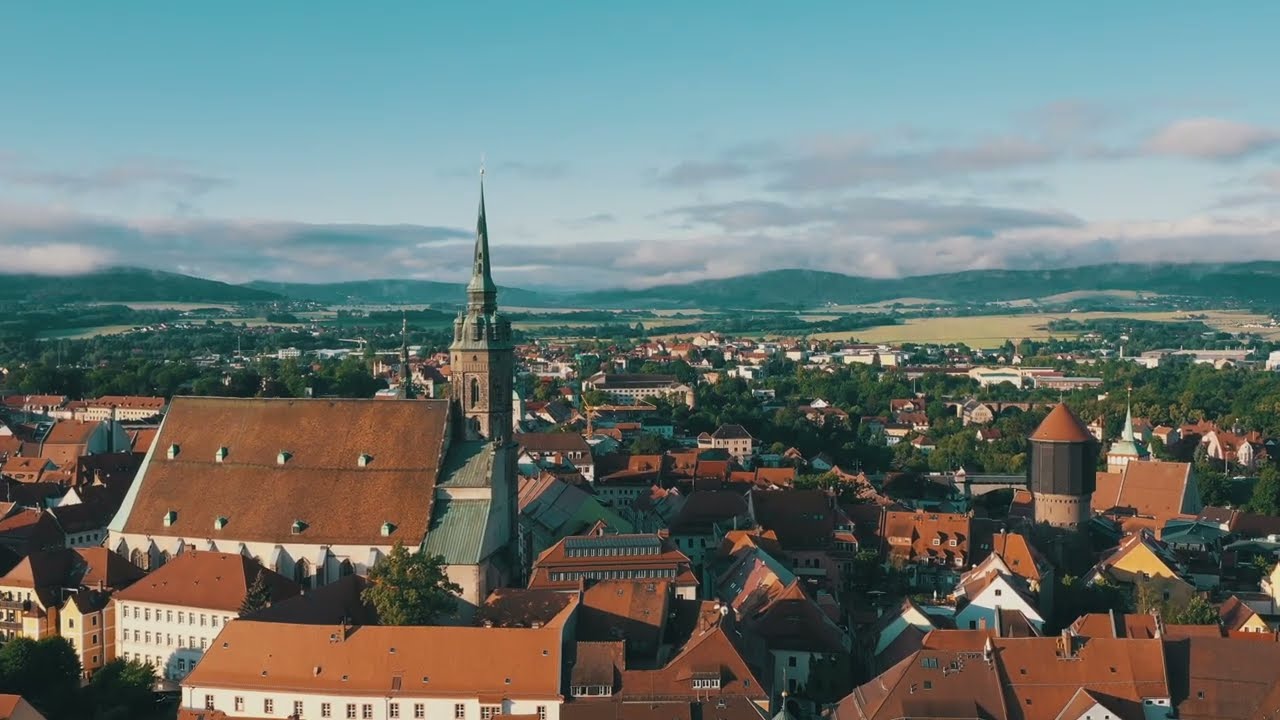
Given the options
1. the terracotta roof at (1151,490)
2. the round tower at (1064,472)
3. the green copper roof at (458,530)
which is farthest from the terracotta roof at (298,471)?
the terracotta roof at (1151,490)

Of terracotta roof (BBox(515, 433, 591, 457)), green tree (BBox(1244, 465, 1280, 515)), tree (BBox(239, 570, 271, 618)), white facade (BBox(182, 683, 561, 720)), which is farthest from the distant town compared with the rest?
terracotta roof (BBox(515, 433, 591, 457))

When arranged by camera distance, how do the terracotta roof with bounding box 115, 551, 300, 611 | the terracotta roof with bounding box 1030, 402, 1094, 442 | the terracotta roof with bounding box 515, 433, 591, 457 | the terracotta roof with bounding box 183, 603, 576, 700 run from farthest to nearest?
the terracotta roof with bounding box 515, 433, 591, 457 < the terracotta roof with bounding box 1030, 402, 1094, 442 < the terracotta roof with bounding box 115, 551, 300, 611 < the terracotta roof with bounding box 183, 603, 576, 700

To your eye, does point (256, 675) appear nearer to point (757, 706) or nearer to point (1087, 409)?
point (757, 706)

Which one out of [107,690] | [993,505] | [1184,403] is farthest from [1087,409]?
[107,690]

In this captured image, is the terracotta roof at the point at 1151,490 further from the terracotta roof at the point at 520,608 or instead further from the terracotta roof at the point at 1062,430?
the terracotta roof at the point at 520,608

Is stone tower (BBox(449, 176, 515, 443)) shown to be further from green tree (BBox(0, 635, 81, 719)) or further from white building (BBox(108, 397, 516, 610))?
green tree (BBox(0, 635, 81, 719))

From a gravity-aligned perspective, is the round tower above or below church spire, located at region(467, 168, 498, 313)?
below

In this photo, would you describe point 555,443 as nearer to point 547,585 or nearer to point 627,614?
point 547,585
